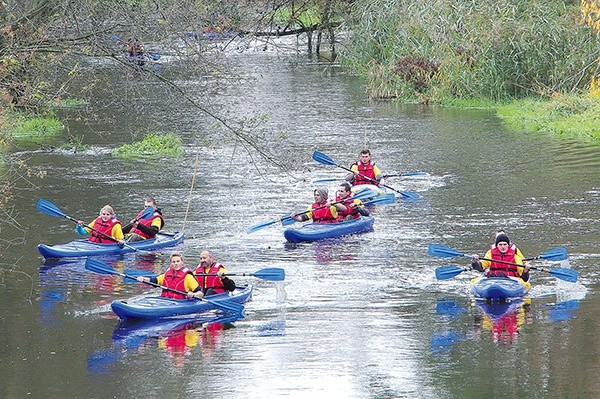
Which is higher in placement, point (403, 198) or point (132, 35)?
point (132, 35)

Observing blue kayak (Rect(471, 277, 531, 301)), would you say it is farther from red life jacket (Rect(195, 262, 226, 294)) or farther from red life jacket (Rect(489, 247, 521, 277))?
red life jacket (Rect(195, 262, 226, 294))

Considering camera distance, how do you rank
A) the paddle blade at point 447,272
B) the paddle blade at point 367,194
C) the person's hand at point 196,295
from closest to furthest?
the person's hand at point 196,295
the paddle blade at point 447,272
the paddle blade at point 367,194

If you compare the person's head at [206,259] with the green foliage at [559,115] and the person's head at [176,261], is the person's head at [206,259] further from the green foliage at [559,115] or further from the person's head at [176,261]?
the green foliage at [559,115]

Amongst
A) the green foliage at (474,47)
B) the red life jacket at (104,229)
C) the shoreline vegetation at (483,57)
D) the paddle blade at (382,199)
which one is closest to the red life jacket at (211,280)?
the red life jacket at (104,229)

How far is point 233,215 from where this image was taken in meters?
21.7

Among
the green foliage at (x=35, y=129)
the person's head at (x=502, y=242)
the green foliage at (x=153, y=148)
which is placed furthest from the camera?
the green foliage at (x=35, y=129)

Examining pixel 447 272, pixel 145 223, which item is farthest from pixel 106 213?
pixel 447 272

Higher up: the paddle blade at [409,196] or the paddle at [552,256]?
the paddle blade at [409,196]

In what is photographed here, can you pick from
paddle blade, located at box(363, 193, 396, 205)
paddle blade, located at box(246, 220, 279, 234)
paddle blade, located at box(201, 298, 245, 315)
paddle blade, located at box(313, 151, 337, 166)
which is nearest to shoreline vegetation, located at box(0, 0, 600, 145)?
paddle blade, located at box(313, 151, 337, 166)

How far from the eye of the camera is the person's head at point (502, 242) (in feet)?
52.0

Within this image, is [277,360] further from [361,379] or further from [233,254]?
[233,254]

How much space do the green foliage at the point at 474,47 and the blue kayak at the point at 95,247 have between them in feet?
53.3

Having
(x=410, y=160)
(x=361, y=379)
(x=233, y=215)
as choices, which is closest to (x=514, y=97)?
(x=410, y=160)

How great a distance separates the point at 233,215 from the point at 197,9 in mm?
8954
